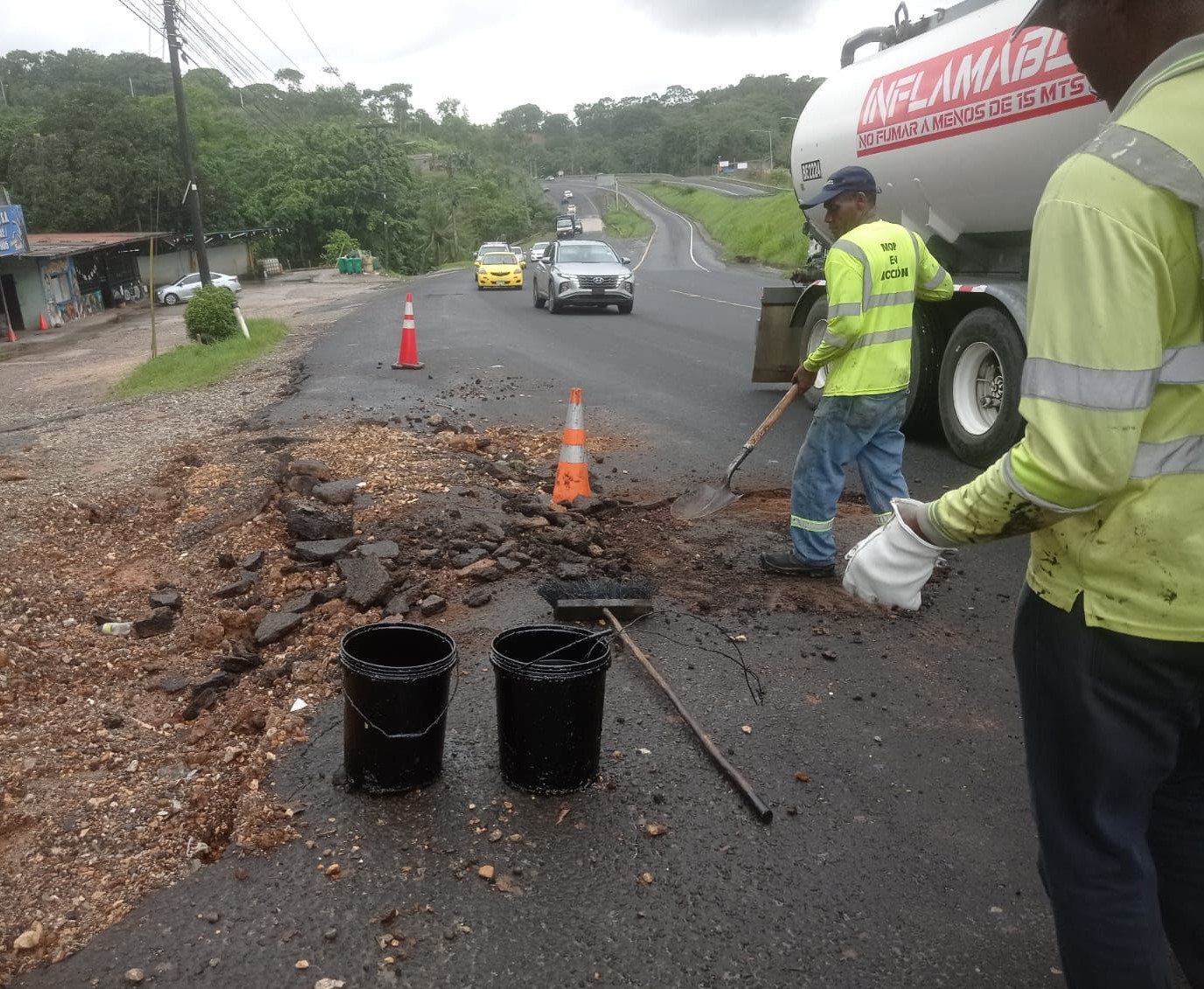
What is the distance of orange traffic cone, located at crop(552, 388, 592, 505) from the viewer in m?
6.30

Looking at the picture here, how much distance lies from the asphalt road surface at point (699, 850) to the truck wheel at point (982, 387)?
2.25 metres

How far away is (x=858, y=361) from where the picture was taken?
15.7ft

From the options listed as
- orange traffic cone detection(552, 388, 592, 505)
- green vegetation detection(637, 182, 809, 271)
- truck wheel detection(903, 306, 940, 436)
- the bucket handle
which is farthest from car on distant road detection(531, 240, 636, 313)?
the bucket handle

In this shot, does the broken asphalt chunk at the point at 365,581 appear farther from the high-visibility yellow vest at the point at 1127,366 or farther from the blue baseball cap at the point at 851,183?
the high-visibility yellow vest at the point at 1127,366

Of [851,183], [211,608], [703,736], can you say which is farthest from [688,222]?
[703,736]

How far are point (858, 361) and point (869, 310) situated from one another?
0.26 meters

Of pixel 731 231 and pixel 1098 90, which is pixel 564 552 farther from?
pixel 731 231

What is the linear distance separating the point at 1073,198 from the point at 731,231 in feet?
183

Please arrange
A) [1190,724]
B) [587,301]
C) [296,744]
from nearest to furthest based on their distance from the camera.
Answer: [1190,724]
[296,744]
[587,301]

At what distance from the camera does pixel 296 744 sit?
3.57 metres

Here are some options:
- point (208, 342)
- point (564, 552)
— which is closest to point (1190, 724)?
point (564, 552)

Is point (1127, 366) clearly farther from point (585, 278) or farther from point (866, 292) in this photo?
point (585, 278)

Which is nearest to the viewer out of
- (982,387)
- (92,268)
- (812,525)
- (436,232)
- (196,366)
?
(812,525)

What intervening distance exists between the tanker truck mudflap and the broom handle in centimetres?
592
